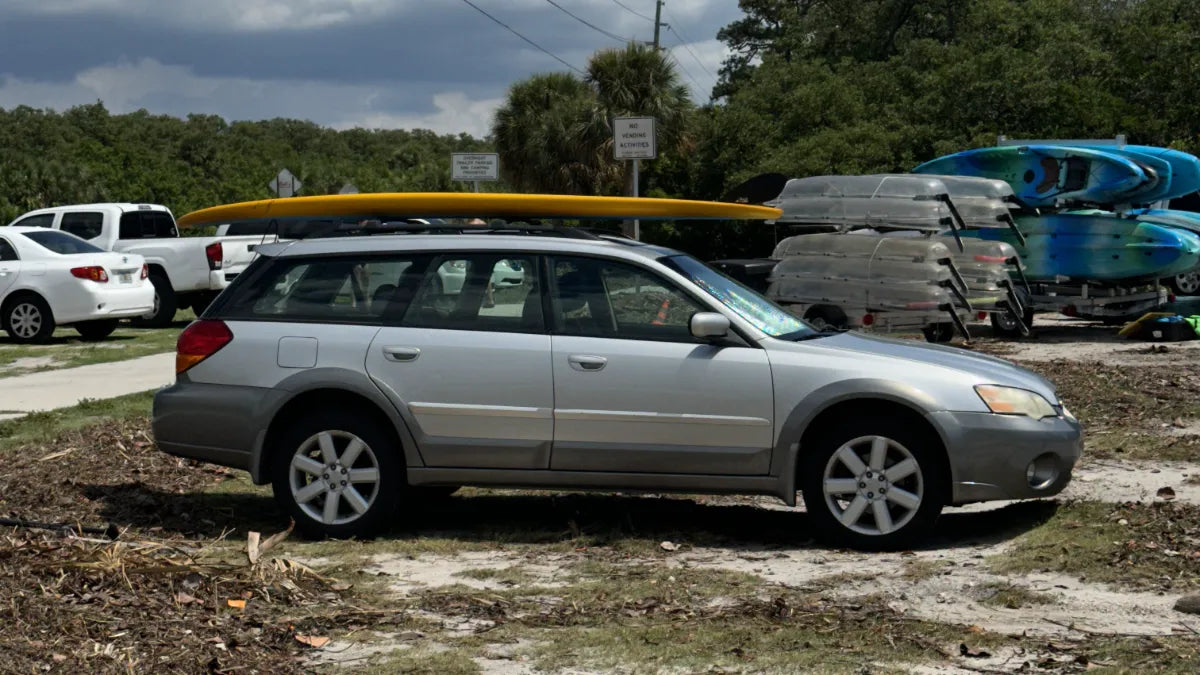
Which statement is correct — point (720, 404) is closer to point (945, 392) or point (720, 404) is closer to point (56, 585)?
point (945, 392)

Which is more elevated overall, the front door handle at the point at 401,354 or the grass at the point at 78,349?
the front door handle at the point at 401,354

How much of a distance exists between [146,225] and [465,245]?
18.9 m

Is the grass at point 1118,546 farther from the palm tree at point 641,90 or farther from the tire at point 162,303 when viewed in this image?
the palm tree at point 641,90

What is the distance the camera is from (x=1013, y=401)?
752 cm

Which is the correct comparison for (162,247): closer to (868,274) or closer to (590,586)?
(868,274)

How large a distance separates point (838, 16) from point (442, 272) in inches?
1989

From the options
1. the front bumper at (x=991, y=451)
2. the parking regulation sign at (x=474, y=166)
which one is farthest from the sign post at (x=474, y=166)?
the front bumper at (x=991, y=451)

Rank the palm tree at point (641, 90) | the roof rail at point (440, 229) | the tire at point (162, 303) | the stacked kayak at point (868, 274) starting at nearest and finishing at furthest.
A: 1. the roof rail at point (440, 229)
2. the stacked kayak at point (868, 274)
3. the tire at point (162, 303)
4. the palm tree at point (641, 90)

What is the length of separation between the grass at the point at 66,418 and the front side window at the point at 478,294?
4.26 metres

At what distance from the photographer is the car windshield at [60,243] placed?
849 inches

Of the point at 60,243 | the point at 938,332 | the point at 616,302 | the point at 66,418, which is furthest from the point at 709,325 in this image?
the point at 60,243

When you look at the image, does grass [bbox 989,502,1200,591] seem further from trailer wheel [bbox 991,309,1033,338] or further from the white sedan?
the white sedan

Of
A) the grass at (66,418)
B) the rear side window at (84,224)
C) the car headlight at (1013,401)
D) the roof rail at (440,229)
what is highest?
the roof rail at (440,229)

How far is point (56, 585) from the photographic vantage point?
6.40 meters
